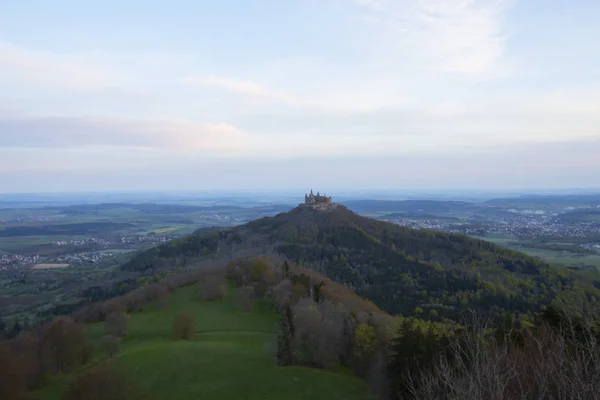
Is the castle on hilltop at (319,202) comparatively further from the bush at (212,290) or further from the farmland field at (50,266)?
the farmland field at (50,266)

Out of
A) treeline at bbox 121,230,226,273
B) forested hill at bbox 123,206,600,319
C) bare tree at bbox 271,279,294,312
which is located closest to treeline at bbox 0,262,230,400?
bare tree at bbox 271,279,294,312

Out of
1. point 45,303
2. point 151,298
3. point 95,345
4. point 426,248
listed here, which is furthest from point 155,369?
point 426,248

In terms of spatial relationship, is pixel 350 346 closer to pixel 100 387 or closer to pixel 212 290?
pixel 100 387

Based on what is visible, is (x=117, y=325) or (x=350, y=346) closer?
(x=350, y=346)

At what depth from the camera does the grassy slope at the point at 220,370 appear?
3603 cm

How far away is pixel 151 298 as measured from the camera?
73.0 meters

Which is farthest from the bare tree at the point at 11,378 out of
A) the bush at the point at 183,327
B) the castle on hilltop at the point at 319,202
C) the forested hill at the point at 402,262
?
the castle on hilltop at the point at 319,202

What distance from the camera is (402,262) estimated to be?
108 m

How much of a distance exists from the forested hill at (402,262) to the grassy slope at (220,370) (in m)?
35.5

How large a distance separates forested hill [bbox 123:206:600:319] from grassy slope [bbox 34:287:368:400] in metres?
35.5

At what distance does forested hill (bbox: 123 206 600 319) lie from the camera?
84688 mm

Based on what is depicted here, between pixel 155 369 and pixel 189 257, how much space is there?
313 ft

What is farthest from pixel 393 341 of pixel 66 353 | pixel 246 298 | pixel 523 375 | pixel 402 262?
pixel 402 262

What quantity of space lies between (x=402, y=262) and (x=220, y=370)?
249ft
